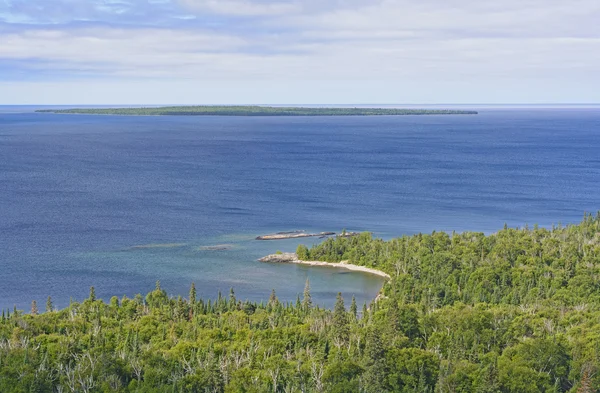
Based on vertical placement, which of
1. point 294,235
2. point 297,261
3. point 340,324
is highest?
point 340,324

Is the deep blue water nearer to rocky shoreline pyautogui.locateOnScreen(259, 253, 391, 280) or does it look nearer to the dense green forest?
rocky shoreline pyautogui.locateOnScreen(259, 253, 391, 280)

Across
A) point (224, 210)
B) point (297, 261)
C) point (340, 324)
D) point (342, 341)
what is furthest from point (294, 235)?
point (342, 341)

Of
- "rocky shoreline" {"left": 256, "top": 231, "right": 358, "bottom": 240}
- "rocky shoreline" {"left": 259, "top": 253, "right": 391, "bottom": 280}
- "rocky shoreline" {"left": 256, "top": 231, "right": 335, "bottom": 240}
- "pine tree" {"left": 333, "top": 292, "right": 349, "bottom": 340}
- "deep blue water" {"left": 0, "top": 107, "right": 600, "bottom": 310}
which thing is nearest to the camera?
"pine tree" {"left": 333, "top": 292, "right": 349, "bottom": 340}

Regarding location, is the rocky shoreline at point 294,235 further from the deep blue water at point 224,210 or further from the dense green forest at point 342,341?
the dense green forest at point 342,341

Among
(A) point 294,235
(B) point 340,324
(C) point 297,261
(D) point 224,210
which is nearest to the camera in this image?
(B) point 340,324

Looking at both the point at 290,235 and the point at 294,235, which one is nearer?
the point at 290,235

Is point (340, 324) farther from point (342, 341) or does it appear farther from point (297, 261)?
point (297, 261)

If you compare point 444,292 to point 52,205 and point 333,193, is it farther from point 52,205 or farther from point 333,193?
point 52,205

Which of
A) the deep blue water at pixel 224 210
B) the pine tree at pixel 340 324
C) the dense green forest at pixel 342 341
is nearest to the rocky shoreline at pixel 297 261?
the deep blue water at pixel 224 210

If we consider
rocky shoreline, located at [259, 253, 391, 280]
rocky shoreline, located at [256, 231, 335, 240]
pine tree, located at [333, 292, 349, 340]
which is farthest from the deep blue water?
pine tree, located at [333, 292, 349, 340]
